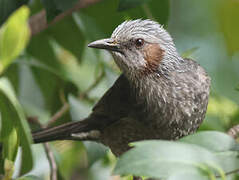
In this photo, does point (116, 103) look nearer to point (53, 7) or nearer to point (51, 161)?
point (51, 161)

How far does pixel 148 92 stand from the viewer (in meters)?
3.73

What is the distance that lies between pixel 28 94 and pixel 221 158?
2991 mm

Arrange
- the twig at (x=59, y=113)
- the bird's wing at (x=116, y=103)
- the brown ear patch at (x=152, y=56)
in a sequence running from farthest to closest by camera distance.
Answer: the twig at (x=59, y=113) < the bird's wing at (x=116, y=103) < the brown ear patch at (x=152, y=56)

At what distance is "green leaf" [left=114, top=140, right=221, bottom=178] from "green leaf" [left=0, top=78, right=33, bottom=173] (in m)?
0.43

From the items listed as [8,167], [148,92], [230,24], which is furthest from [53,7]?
[230,24]

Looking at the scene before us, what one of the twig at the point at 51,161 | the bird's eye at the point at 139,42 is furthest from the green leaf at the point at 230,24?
the twig at the point at 51,161

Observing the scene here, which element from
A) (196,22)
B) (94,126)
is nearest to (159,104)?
(94,126)

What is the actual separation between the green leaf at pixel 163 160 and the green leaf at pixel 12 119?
428 mm

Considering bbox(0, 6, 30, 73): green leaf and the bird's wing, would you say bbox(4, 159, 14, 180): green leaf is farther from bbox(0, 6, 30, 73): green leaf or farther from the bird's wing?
the bird's wing

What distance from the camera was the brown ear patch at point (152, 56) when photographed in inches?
147

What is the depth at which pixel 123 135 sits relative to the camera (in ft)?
12.7

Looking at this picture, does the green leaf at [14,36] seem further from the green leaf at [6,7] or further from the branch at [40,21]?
the branch at [40,21]

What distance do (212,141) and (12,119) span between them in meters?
0.89

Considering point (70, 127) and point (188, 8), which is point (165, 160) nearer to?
point (70, 127)
